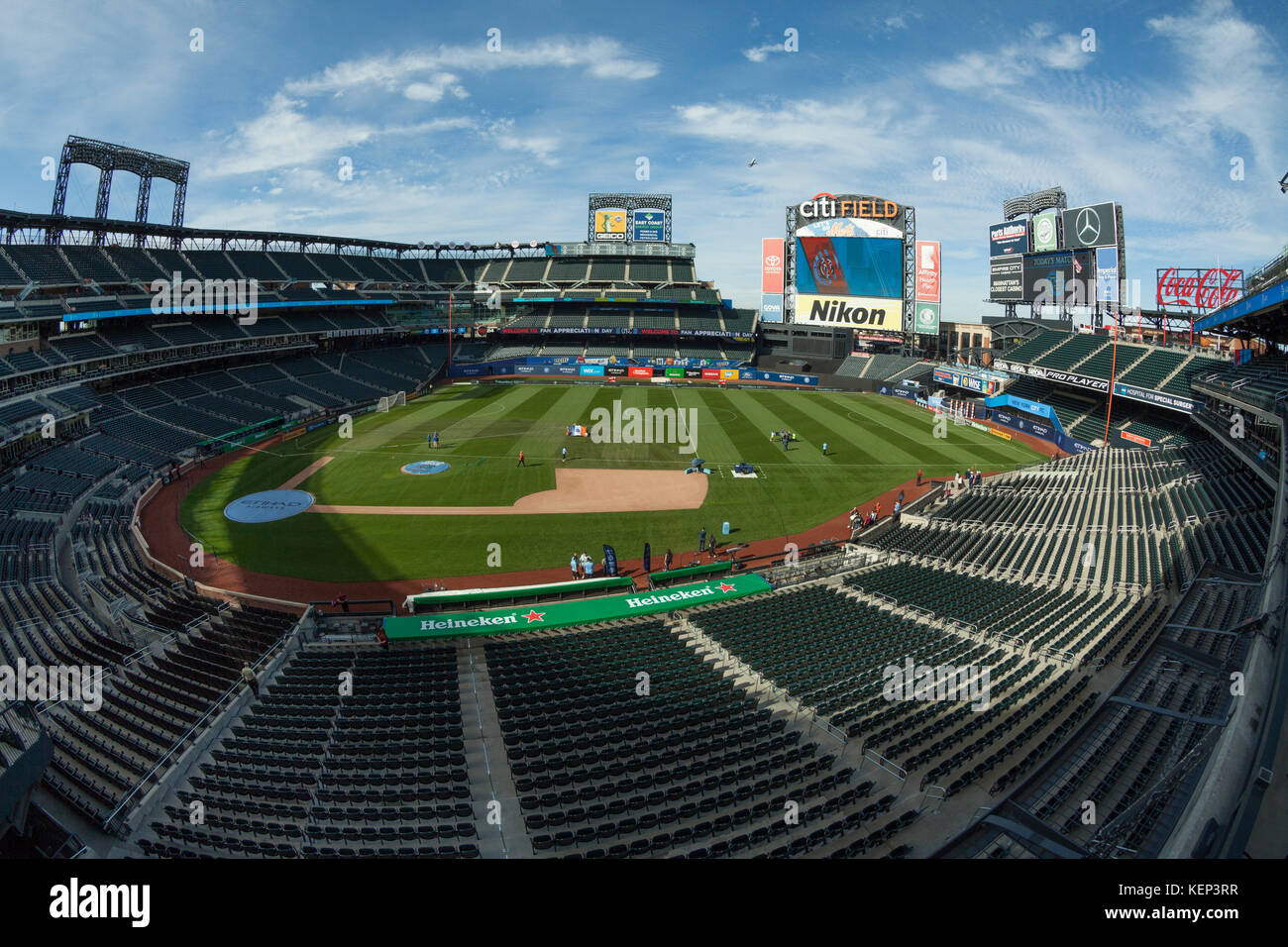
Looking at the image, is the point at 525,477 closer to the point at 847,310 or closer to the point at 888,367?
the point at 888,367

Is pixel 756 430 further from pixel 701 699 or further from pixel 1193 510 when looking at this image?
pixel 701 699

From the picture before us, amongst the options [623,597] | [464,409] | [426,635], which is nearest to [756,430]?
[464,409]

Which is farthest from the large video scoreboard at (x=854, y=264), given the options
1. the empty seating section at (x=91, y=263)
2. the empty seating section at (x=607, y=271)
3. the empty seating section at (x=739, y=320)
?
the empty seating section at (x=91, y=263)

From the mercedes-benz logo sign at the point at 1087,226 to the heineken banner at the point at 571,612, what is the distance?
59.9 m

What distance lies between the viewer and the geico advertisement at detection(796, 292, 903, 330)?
274ft

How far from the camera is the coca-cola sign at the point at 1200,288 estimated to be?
53000 mm

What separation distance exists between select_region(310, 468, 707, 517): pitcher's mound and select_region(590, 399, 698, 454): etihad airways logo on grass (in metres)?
8.22

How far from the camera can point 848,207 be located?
82375 mm

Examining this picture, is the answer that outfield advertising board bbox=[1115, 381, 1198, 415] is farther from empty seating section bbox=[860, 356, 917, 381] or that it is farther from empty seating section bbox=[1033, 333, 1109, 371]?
empty seating section bbox=[860, 356, 917, 381]

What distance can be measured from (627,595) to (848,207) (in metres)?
73.9

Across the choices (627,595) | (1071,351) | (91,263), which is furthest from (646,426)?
(91,263)

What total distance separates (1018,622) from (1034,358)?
51.9 meters

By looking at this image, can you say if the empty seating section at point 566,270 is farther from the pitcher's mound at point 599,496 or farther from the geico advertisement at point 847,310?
the pitcher's mound at point 599,496
